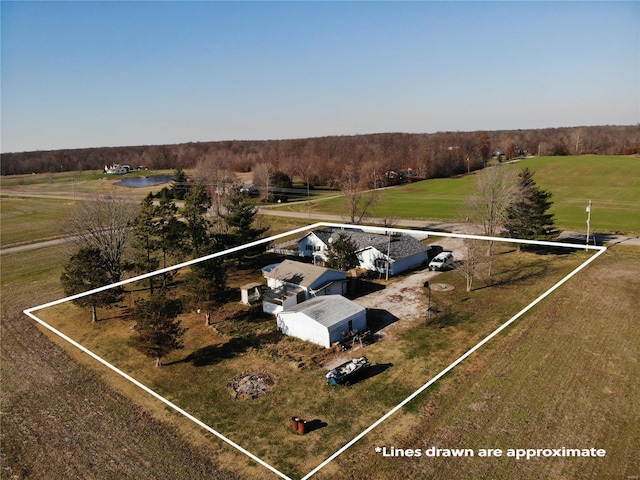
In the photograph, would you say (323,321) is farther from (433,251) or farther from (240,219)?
(433,251)

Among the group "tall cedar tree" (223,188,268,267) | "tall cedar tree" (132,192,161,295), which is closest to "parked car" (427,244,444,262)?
"tall cedar tree" (223,188,268,267)

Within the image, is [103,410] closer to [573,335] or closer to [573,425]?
[573,425]

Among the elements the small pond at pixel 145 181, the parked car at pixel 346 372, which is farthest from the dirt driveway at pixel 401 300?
the small pond at pixel 145 181

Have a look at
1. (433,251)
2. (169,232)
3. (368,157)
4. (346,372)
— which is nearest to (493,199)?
(433,251)

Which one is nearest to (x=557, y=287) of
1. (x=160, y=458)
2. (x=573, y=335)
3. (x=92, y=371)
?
(x=573, y=335)

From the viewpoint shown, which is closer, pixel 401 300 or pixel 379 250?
pixel 401 300

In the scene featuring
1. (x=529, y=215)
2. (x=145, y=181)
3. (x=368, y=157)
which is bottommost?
(x=529, y=215)
